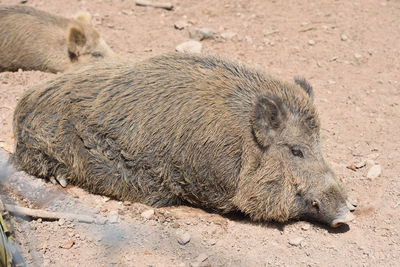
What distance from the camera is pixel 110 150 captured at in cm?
429

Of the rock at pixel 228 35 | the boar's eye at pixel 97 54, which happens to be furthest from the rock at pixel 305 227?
the boar's eye at pixel 97 54

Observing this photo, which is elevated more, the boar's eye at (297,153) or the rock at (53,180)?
the boar's eye at (297,153)

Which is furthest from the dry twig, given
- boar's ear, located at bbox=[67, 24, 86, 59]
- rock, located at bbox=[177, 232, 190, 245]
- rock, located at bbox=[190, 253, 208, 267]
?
rock, located at bbox=[190, 253, 208, 267]

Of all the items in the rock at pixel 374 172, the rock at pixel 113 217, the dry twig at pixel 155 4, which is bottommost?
the rock at pixel 113 217

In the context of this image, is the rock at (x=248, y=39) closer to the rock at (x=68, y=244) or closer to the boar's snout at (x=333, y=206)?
the boar's snout at (x=333, y=206)

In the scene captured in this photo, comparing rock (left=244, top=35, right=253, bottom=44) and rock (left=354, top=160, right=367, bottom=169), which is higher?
rock (left=244, top=35, right=253, bottom=44)

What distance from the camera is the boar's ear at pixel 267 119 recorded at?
3.93m

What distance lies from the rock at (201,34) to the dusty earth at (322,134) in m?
0.14

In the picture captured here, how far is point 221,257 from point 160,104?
1409 millimetres

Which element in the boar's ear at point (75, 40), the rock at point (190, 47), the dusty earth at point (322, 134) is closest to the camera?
the dusty earth at point (322, 134)

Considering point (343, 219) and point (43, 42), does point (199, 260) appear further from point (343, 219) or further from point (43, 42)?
point (43, 42)

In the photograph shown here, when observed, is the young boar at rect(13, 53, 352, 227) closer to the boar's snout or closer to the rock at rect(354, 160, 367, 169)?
the boar's snout

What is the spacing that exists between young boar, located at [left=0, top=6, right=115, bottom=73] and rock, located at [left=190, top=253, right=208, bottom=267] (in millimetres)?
4376

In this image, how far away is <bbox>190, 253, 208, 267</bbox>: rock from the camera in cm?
363
